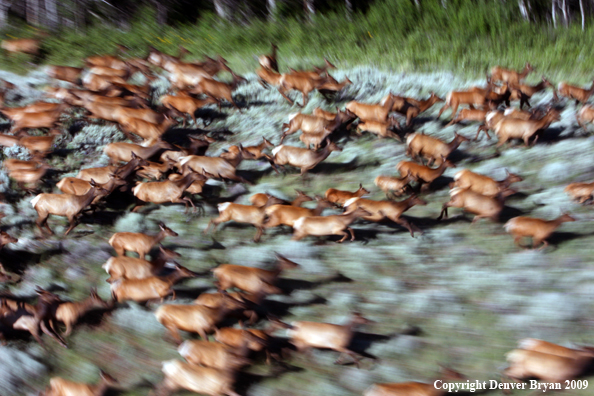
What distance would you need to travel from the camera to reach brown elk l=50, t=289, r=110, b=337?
13.7 ft

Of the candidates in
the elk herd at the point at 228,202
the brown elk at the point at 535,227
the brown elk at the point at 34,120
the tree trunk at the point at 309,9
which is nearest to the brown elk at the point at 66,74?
the elk herd at the point at 228,202

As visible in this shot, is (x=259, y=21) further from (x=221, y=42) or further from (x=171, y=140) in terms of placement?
(x=171, y=140)

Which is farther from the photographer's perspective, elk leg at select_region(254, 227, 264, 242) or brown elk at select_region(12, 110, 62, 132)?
brown elk at select_region(12, 110, 62, 132)

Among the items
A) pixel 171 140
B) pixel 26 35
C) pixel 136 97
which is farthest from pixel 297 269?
pixel 26 35

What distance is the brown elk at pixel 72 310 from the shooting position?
4.18 meters

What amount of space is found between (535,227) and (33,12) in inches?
506

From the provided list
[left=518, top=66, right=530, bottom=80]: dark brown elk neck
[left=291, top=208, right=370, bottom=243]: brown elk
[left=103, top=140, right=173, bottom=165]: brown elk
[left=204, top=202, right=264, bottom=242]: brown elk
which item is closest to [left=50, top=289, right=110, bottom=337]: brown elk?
[left=204, top=202, right=264, bottom=242]: brown elk

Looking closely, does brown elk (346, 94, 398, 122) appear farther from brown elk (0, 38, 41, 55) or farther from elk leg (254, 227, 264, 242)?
brown elk (0, 38, 41, 55)

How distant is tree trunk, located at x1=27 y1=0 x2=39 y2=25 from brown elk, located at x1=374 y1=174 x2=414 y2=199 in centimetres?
1085

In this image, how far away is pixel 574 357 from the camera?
329 centimetres

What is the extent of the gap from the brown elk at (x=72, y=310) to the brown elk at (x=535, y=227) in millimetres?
3774

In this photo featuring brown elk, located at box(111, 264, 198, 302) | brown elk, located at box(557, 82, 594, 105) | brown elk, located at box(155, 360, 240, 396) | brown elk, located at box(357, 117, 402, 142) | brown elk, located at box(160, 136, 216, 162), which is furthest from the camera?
brown elk, located at box(557, 82, 594, 105)

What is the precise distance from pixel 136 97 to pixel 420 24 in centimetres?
623

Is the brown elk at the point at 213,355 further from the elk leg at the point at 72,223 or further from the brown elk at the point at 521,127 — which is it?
the brown elk at the point at 521,127
